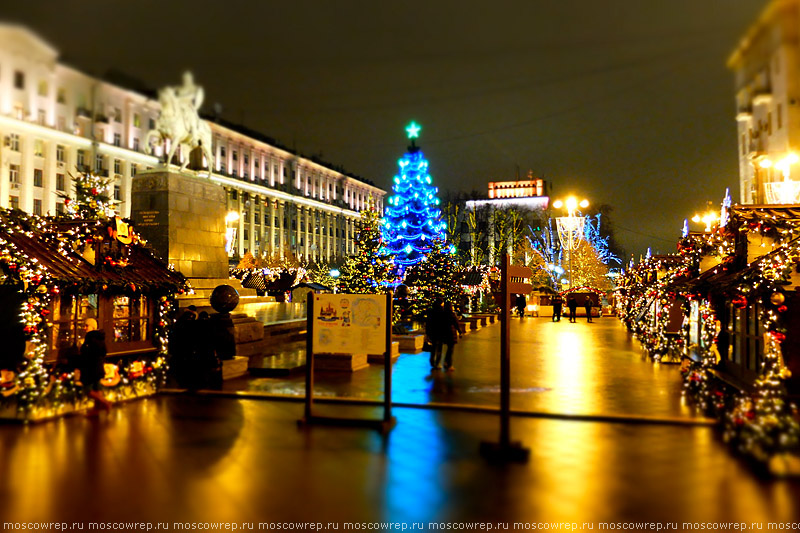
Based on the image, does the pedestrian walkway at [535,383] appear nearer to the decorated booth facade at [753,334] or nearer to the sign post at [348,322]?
the decorated booth facade at [753,334]

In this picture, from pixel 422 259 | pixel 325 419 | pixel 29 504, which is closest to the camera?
pixel 29 504

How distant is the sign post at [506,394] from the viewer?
24.1ft

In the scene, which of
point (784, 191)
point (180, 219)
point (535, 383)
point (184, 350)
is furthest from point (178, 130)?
point (784, 191)

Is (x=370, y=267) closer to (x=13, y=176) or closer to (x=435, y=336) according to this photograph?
(x=435, y=336)

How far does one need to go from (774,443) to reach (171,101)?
1226 centimetres

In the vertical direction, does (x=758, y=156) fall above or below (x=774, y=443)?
above

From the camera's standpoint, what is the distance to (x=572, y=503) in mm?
5793

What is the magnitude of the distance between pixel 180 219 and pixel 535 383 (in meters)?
11.3

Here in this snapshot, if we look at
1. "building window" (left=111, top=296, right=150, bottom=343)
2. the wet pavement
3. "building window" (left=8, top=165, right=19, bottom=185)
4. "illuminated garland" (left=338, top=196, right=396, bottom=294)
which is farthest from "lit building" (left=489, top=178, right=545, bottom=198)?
the wet pavement

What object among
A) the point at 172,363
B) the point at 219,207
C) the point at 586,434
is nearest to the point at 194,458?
the point at 586,434

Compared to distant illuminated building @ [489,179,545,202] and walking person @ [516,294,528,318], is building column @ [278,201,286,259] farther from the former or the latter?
walking person @ [516,294,528,318]

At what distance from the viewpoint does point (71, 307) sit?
14164 mm

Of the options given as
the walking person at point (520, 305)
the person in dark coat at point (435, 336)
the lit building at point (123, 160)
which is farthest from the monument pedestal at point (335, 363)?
the walking person at point (520, 305)

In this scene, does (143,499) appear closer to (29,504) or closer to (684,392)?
(29,504)
